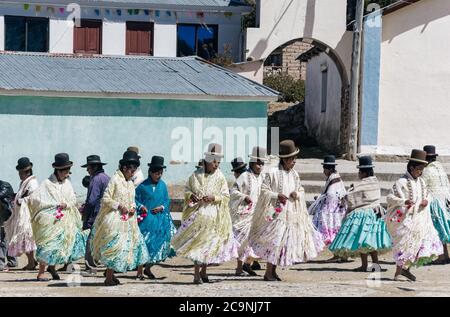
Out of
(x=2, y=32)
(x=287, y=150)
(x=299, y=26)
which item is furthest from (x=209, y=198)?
(x=2, y=32)

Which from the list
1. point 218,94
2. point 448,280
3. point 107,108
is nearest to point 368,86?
point 218,94

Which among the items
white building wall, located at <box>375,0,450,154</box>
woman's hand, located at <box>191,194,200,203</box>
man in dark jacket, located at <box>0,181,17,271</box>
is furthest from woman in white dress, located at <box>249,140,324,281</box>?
white building wall, located at <box>375,0,450,154</box>

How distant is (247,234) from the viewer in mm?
19547

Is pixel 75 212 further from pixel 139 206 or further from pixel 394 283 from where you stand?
pixel 394 283

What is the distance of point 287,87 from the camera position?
44.7 meters

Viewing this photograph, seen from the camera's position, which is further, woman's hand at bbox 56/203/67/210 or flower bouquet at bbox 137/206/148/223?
woman's hand at bbox 56/203/67/210

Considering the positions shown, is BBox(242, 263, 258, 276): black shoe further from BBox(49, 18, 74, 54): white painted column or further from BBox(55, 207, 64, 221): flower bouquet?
BBox(49, 18, 74, 54): white painted column

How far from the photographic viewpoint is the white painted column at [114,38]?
114 feet

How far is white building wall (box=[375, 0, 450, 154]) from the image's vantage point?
33094mm

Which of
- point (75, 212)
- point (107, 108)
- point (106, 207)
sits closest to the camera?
point (106, 207)

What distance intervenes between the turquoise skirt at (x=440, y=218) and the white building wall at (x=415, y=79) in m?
12.4

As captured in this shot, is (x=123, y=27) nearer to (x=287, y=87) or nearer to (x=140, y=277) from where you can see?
(x=287, y=87)

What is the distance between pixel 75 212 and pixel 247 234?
259 centimetres

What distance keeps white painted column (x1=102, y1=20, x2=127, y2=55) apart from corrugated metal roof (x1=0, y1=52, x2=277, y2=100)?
416 centimetres
